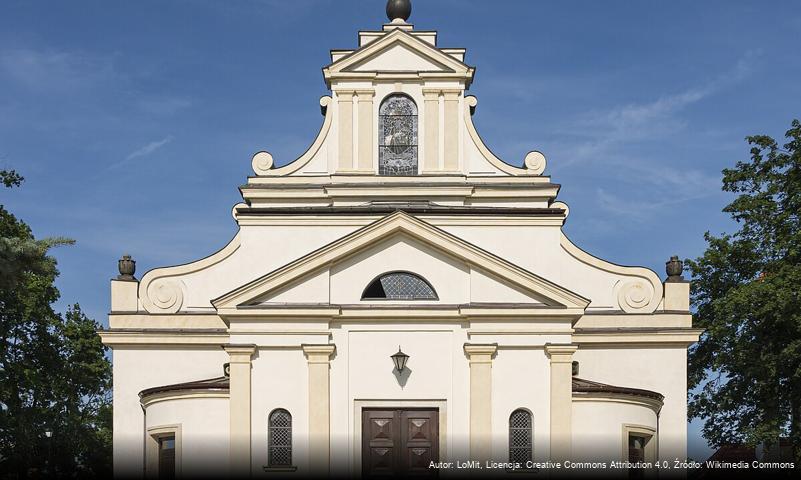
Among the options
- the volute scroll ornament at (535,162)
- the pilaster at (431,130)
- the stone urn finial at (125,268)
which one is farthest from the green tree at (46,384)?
the volute scroll ornament at (535,162)

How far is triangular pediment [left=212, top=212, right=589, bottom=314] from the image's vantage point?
2817cm

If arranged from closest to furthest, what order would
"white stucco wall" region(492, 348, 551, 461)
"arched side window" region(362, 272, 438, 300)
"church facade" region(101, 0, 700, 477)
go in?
"white stucco wall" region(492, 348, 551, 461) → "church facade" region(101, 0, 700, 477) → "arched side window" region(362, 272, 438, 300)

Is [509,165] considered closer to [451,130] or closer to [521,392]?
[451,130]

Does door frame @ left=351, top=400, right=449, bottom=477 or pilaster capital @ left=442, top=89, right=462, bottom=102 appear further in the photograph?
pilaster capital @ left=442, top=89, right=462, bottom=102

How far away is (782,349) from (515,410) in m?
11.3

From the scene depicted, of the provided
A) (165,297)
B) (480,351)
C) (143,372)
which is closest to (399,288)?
(480,351)

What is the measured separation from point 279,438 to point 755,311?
49.2 ft

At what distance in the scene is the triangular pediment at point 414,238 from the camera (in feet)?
92.4

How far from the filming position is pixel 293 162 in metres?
32.9

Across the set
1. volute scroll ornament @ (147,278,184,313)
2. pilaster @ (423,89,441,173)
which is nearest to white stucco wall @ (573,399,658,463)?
pilaster @ (423,89,441,173)

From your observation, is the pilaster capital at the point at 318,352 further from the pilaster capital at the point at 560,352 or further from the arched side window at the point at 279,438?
the pilaster capital at the point at 560,352

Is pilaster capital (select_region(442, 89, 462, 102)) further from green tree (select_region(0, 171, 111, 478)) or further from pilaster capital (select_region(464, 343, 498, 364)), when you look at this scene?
green tree (select_region(0, 171, 111, 478))

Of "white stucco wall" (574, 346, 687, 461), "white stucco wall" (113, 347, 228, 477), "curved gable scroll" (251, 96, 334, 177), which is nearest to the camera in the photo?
"white stucco wall" (113, 347, 228, 477)

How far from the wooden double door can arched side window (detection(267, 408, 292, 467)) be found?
1.74m
